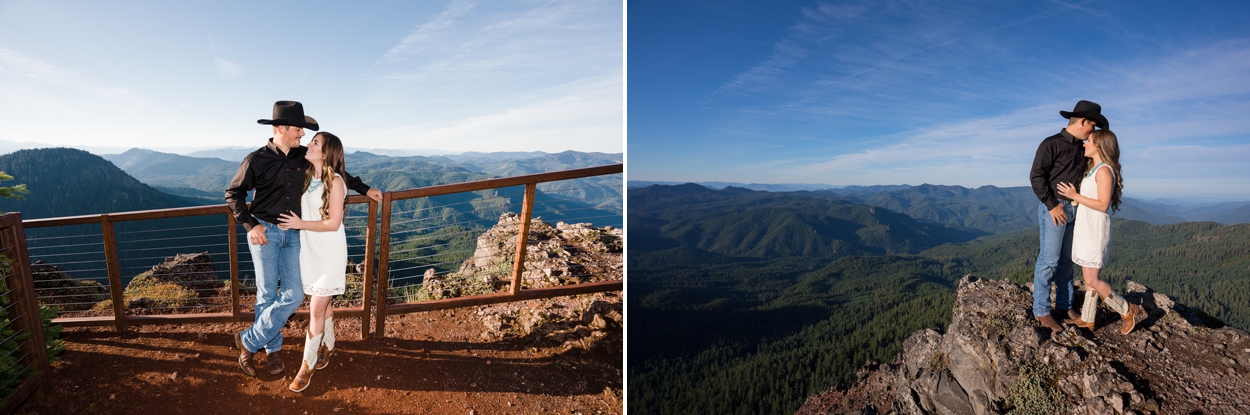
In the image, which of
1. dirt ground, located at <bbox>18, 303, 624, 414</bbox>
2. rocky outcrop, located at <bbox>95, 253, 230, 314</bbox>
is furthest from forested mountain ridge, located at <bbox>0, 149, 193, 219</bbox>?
dirt ground, located at <bbox>18, 303, 624, 414</bbox>

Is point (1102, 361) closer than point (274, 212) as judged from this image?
No

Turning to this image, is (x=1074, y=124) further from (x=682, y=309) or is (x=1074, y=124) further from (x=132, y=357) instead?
(x=682, y=309)

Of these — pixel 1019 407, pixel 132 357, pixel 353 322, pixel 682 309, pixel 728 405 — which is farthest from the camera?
pixel 682 309

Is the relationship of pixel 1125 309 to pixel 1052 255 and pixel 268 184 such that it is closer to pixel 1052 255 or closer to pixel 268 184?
pixel 1052 255

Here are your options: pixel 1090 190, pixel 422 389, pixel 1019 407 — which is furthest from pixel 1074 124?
pixel 422 389

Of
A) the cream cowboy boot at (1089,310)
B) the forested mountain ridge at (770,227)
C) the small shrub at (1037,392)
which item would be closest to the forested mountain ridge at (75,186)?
the forested mountain ridge at (770,227)

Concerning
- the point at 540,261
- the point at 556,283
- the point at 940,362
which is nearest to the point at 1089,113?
the point at 556,283

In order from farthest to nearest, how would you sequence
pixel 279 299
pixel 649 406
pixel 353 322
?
1. pixel 649 406
2. pixel 353 322
3. pixel 279 299
